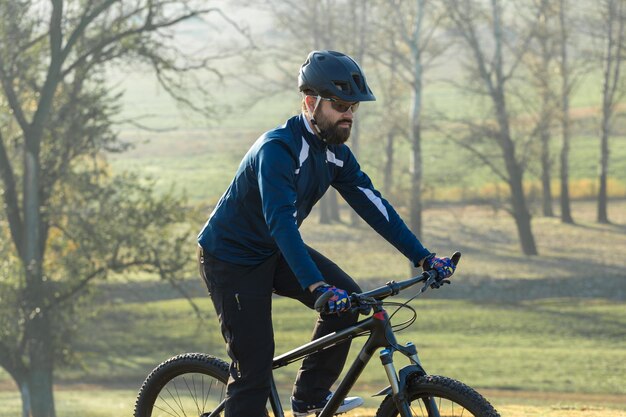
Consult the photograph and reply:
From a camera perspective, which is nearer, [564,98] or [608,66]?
[608,66]

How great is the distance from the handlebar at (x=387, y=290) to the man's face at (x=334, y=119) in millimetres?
631

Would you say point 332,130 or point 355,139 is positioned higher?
point 355,139

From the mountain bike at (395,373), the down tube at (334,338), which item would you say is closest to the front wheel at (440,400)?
the mountain bike at (395,373)

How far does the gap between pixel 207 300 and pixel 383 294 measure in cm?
3211

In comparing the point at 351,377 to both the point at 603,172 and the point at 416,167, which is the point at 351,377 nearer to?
the point at 416,167

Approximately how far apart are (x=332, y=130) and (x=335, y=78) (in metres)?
0.21

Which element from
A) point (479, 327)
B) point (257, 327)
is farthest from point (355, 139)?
point (257, 327)

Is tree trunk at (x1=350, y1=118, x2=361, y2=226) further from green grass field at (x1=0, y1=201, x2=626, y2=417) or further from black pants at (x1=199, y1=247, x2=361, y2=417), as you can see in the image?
black pants at (x1=199, y1=247, x2=361, y2=417)

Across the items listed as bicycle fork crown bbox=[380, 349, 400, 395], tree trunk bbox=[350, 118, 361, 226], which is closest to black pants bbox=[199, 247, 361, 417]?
bicycle fork crown bbox=[380, 349, 400, 395]

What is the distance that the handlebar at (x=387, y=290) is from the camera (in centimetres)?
391

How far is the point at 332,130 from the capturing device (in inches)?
172

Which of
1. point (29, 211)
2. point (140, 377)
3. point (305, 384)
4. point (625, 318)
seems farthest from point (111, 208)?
point (305, 384)

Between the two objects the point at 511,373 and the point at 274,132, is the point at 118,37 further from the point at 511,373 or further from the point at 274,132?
the point at 274,132

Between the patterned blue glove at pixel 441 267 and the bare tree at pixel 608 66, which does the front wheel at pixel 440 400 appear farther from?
the bare tree at pixel 608 66
